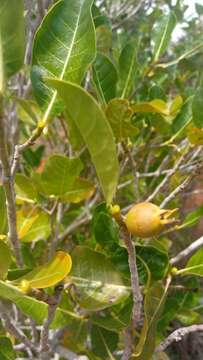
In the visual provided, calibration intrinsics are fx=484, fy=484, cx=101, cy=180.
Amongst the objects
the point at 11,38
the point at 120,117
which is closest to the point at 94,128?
the point at 11,38

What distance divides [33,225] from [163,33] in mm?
541

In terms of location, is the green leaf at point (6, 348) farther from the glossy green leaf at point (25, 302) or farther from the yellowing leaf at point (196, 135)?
the yellowing leaf at point (196, 135)

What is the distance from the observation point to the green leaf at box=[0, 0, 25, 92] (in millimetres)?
470

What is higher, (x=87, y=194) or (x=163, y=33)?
(x=163, y=33)

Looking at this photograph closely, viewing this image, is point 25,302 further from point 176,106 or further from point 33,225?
point 176,106

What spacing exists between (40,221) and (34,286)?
459 mm

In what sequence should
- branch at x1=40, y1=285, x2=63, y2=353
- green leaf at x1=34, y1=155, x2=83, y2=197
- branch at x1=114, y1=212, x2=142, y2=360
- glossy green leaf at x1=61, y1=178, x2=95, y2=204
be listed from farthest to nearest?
glossy green leaf at x1=61, y1=178, x2=95, y2=204
green leaf at x1=34, y1=155, x2=83, y2=197
branch at x1=40, y1=285, x2=63, y2=353
branch at x1=114, y1=212, x2=142, y2=360

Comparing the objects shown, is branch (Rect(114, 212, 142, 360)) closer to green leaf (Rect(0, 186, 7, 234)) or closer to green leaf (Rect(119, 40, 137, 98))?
green leaf (Rect(0, 186, 7, 234))

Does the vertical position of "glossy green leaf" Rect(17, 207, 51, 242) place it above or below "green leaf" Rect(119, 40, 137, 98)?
below

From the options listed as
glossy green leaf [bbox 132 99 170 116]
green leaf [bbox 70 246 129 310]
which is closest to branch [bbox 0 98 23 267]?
green leaf [bbox 70 246 129 310]

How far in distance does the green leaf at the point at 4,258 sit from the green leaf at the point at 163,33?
0.74 m

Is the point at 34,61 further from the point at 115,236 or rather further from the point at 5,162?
the point at 115,236

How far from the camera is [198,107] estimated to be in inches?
30.8

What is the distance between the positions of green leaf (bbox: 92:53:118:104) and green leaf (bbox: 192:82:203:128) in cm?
15
